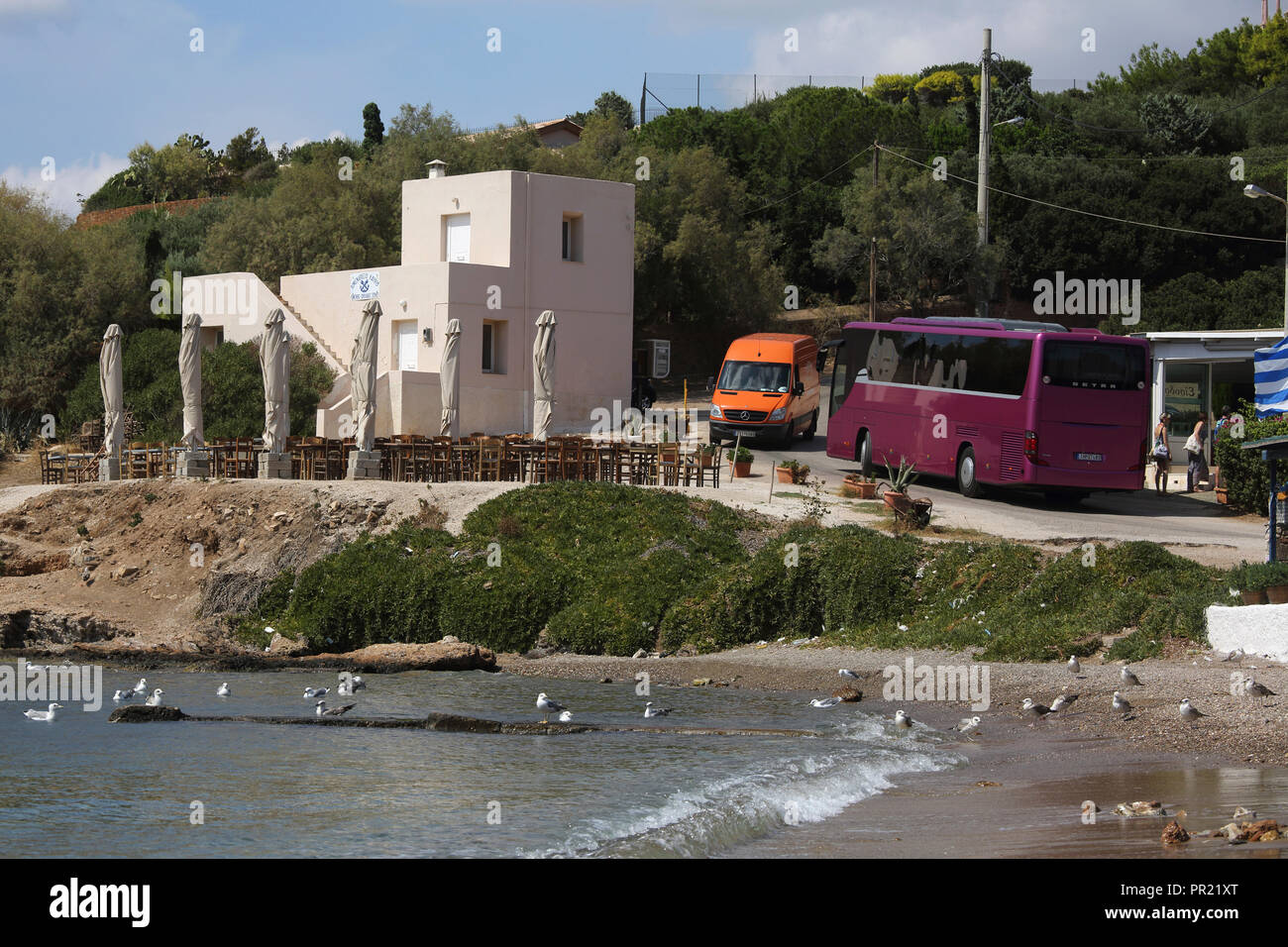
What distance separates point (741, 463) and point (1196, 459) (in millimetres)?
10623

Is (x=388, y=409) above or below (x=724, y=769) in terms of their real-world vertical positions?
above

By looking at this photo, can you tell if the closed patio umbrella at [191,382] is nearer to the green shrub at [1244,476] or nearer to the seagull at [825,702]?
the seagull at [825,702]

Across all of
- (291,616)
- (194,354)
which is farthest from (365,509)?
(194,354)

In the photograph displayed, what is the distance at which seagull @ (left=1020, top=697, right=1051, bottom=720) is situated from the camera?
1495cm

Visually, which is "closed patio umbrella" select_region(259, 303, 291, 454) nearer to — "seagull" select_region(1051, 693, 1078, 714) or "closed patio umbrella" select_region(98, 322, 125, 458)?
"closed patio umbrella" select_region(98, 322, 125, 458)

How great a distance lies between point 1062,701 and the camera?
1498 centimetres

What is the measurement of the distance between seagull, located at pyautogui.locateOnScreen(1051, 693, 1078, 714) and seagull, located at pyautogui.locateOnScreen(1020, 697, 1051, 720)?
70 mm

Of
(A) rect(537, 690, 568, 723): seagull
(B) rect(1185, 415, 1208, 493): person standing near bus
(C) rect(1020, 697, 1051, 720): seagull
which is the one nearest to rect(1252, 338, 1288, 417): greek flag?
(C) rect(1020, 697, 1051, 720): seagull

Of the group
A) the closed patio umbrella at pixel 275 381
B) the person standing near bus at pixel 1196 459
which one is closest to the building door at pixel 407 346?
the closed patio umbrella at pixel 275 381

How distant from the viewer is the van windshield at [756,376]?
38375 millimetres

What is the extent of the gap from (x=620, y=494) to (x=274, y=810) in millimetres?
14231

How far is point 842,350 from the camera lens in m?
34.2

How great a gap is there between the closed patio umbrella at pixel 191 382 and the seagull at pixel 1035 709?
63.7 ft
